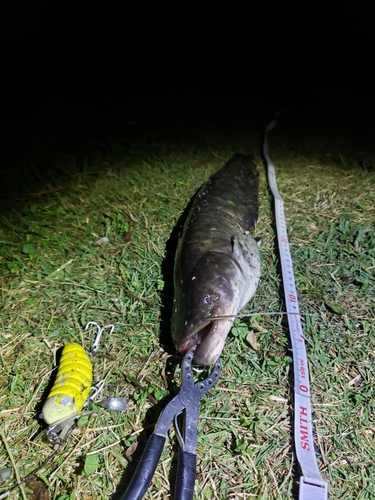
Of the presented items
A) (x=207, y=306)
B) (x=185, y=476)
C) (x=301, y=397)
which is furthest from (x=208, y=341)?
(x=185, y=476)

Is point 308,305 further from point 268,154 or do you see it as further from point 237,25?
point 237,25

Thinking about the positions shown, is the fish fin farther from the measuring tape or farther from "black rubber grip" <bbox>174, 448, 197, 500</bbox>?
"black rubber grip" <bbox>174, 448, 197, 500</bbox>

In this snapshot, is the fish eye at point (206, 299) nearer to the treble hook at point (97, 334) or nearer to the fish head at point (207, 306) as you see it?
the fish head at point (207, 306)

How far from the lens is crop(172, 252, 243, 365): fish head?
6.95 feet

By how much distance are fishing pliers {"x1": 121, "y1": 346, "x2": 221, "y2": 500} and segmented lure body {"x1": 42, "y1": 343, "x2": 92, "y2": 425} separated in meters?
0.43

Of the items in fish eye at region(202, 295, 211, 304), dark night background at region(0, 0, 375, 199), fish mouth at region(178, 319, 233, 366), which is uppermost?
dark night background at region(0, 0, 375, 199)

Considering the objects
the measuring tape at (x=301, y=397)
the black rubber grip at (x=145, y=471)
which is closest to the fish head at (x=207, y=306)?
the measuring tape at (x=301, y=397)

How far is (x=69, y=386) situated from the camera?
6.56 feet

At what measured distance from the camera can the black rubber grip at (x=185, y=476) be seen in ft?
5.38

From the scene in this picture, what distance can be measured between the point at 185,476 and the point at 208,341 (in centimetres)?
64

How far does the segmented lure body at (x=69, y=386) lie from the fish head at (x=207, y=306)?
0.48 metres

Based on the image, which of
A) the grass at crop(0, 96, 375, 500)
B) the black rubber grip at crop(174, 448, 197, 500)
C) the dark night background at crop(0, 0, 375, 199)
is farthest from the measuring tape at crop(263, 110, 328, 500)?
the dark night background at crop(0, 0, 375, 199)

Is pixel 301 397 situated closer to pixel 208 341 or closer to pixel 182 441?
pixel 208 341

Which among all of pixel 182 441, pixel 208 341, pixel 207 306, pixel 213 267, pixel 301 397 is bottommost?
pixel 301 397
